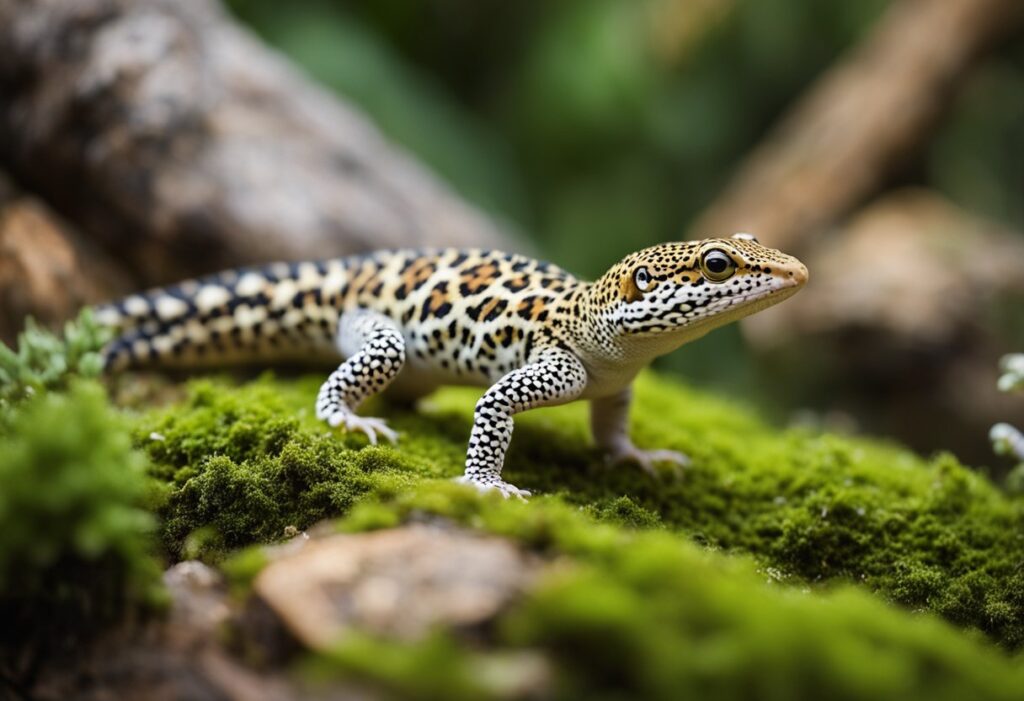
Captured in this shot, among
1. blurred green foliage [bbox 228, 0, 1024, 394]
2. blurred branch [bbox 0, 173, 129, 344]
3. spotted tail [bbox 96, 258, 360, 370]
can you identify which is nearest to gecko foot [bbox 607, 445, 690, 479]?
spotted tail [bbox 96, 258, 360, 370]

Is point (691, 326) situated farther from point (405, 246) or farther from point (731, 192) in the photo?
point (731, 192)

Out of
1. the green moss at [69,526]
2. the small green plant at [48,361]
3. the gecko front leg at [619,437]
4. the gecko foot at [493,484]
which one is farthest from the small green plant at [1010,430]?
the small green plant at [48,361]

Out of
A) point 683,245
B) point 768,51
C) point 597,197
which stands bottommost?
point 683,245

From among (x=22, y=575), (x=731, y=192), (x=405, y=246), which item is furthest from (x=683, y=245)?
(x=731, y=192)

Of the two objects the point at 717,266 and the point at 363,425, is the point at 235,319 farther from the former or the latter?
the point at 717,266

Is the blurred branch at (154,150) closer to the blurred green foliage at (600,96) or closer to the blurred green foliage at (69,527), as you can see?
the blurred green foliage at (600,96)

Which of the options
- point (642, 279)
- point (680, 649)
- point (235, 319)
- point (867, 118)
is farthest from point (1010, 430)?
point (867, 118)
